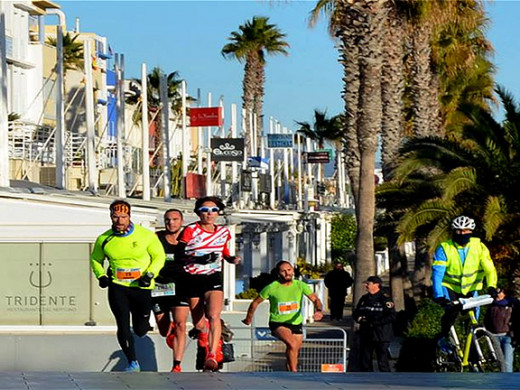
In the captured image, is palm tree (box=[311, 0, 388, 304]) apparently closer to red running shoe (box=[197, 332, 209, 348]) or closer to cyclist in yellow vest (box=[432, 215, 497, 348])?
cyclist in yellow vest (box=[432, 215, 497, 348])

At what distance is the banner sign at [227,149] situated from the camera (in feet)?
147

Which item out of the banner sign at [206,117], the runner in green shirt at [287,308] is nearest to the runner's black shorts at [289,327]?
the runner in green shirt at [287,308]

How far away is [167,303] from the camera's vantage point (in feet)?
43.3

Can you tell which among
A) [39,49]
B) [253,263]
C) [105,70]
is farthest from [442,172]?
[105,70]

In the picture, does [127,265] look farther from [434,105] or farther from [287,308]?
[434,105]

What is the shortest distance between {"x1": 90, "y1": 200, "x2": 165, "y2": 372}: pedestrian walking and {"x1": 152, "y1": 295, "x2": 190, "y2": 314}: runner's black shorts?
0.24 metres

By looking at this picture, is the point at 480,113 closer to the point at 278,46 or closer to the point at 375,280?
the point at 375,280

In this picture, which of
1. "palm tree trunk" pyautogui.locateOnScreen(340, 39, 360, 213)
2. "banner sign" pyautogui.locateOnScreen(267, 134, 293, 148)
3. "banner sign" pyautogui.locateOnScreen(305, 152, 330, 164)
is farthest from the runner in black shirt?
"banner sign" pyautogui.locateOnScreen(305, 152, 330, 164)

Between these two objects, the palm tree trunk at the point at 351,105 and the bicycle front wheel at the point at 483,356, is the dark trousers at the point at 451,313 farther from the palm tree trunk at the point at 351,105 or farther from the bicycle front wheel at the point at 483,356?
the palm tree trunk at the point at 351,105

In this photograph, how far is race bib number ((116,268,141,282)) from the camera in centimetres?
1273

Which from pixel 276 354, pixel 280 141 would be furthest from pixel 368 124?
pixel 280 141

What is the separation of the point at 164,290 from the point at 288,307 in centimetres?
246

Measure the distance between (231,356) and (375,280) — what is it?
601cm

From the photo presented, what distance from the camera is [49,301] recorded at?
67.0ft
